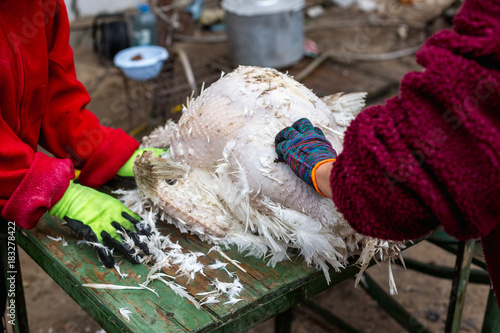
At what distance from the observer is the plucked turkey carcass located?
1372 millimetres

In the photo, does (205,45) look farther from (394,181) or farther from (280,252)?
(394,181)

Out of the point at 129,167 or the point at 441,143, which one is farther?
the point at 129,167

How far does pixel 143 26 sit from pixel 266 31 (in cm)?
146

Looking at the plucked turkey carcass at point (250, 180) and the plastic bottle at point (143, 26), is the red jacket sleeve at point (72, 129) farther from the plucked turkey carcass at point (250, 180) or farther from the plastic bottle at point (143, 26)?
the plastic bottle at point (143, 26)

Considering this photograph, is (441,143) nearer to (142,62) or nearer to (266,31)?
(142,62)

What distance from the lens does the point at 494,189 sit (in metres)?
0.87

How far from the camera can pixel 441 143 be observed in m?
0.90

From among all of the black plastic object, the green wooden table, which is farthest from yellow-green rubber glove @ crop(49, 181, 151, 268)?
the black plastic object

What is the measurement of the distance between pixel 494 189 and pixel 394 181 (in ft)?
0.55

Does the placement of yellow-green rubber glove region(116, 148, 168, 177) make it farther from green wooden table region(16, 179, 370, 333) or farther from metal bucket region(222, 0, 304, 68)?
metal bucket region(222, 0, 304, 68)

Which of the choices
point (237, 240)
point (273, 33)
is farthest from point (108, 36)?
point (237, 240)

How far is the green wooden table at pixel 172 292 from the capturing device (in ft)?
3.87

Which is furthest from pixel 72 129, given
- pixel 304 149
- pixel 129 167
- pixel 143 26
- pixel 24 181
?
pixel 143 26

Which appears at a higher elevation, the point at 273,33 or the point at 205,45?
the point at 273,33
